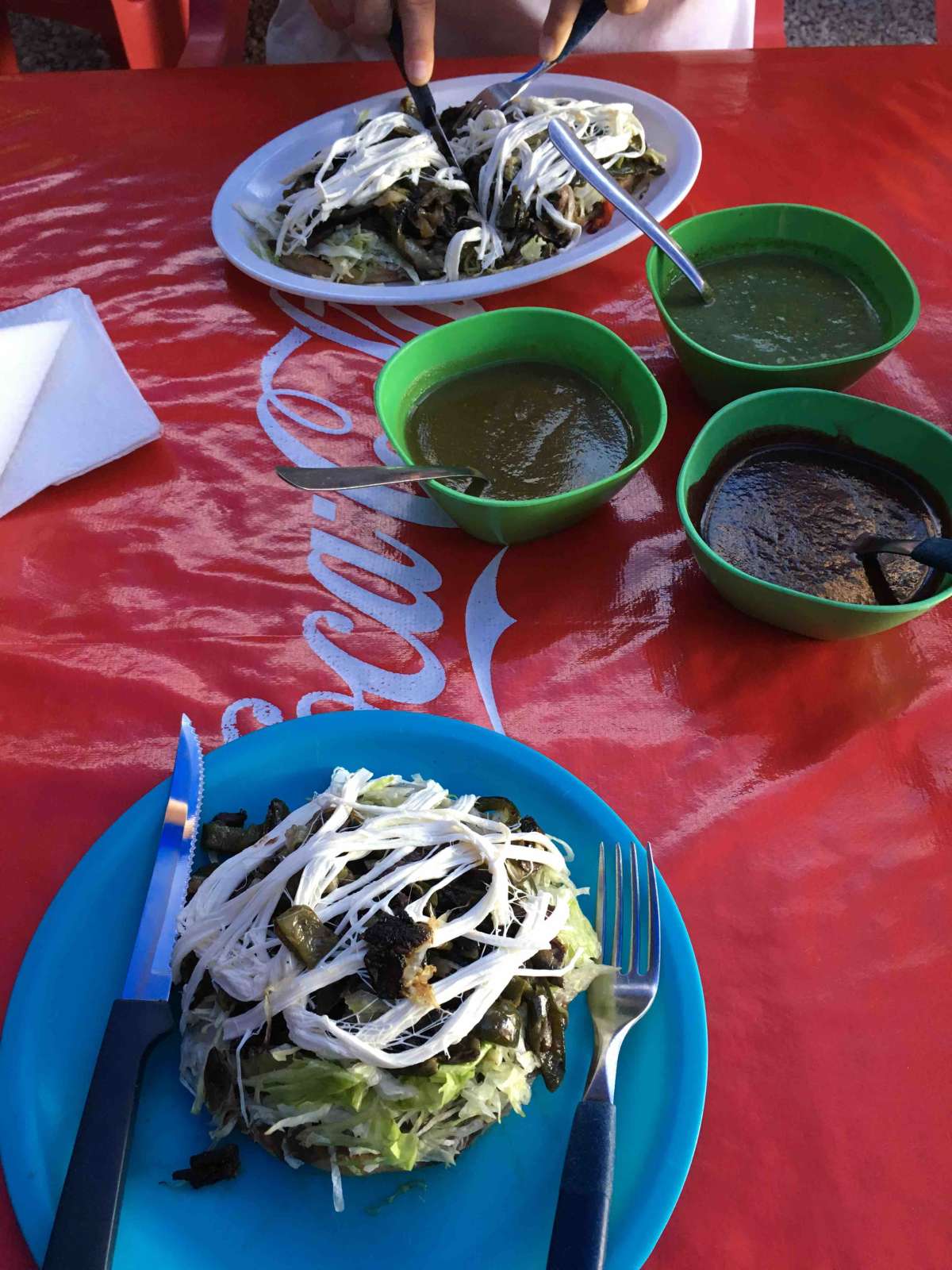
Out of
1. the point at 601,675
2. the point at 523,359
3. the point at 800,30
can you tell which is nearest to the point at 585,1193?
the point at 601,675

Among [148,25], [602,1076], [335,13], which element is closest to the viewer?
[602,1076]

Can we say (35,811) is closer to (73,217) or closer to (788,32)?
(73,217)

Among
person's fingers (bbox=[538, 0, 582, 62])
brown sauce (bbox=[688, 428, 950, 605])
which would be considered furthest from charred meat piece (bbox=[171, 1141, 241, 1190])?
person's fingers (bbox=[538, 0, 582, 62])

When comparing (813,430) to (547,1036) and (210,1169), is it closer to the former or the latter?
(547,1036)

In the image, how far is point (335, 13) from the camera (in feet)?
10.4

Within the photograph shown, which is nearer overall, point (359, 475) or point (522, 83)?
point (359, 475)

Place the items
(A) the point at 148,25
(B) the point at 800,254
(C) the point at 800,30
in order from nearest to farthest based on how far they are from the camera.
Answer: (B) the point at 800,254 < (A) the point at 148,25 < (C) the point at 800,30

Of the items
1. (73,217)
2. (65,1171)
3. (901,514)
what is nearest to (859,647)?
(901,514)

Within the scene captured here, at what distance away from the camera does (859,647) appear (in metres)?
1.65

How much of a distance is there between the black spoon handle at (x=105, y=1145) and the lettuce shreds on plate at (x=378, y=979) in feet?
0.21

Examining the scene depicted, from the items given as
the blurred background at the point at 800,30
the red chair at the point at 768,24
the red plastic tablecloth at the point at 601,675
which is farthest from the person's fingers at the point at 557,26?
the blurred background at the point at 800,30

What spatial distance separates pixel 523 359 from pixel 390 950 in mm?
1318

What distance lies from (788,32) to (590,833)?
269 inches

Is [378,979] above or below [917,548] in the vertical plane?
below
